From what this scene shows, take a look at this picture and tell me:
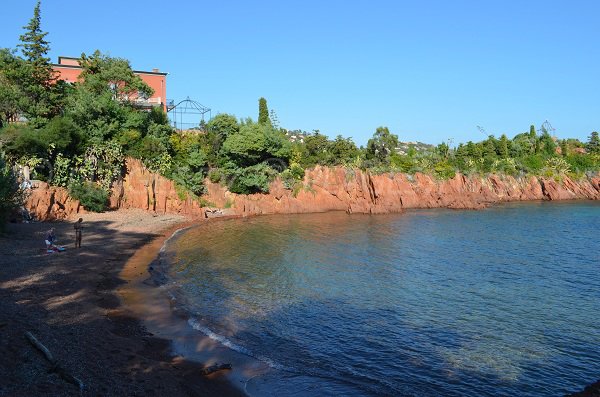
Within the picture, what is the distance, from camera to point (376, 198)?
2463 inches

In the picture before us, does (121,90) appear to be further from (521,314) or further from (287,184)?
(521,314)

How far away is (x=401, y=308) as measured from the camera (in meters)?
20.3

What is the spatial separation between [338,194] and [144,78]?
32150mm

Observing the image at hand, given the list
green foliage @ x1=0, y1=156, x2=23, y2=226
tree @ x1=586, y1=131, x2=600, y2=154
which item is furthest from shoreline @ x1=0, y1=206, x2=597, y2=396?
tree @ x1=586, y1=131, x2=600, y2=154

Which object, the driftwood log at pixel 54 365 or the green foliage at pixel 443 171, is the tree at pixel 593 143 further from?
the driftwood log at pixel 54 365

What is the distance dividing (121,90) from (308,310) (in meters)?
41.1

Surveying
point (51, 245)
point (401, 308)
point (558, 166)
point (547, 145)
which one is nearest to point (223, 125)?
point (51, 245)

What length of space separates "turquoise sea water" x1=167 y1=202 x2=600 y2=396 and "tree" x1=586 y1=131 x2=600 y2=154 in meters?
67.5

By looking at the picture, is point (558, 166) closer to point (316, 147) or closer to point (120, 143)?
point (316, 147)

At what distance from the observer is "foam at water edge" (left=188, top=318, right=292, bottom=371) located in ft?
47.6

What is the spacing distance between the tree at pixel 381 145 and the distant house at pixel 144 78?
3311 cm

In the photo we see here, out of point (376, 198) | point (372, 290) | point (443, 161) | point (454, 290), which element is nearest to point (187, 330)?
point (372, 290)

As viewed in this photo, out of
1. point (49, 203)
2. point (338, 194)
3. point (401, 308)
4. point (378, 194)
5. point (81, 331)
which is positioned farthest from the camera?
point (378, 194)

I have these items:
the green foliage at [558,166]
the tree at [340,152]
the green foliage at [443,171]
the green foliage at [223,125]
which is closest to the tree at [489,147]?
the green foliage at [558,166]
